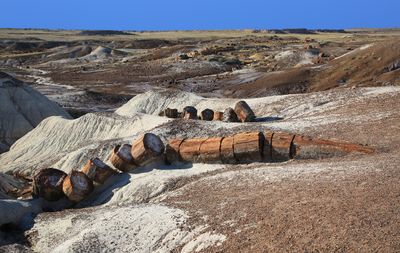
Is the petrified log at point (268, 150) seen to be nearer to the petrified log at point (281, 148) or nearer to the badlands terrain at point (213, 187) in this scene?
the petrified log at point (281, 148)

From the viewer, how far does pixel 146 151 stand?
18.7m

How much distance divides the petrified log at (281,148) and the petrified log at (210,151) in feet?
5.50

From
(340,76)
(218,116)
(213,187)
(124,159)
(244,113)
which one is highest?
(340,76)

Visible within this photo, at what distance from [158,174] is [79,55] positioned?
81770 mm

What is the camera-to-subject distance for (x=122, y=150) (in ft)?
62.4

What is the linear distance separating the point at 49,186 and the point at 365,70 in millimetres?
29855

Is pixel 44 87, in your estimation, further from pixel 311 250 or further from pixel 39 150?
pixel 311 250

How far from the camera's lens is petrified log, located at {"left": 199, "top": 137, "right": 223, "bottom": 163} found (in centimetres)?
1808

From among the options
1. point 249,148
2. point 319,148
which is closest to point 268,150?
point 249,148

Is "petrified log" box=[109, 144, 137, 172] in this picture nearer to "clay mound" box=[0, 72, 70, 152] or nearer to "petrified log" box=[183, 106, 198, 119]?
"petrified log" box=[183, 106, 198, 119]

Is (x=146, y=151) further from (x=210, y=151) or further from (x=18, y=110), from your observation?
(x=18, y=110)

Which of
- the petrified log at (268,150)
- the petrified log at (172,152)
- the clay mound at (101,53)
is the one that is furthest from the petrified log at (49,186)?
Result: the clay mound at (101,53)

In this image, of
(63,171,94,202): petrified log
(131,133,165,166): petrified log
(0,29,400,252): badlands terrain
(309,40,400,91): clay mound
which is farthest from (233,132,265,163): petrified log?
(309,40,400,91): clay mound

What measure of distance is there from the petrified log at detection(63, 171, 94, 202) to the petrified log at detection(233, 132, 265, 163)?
4629 millimetres
